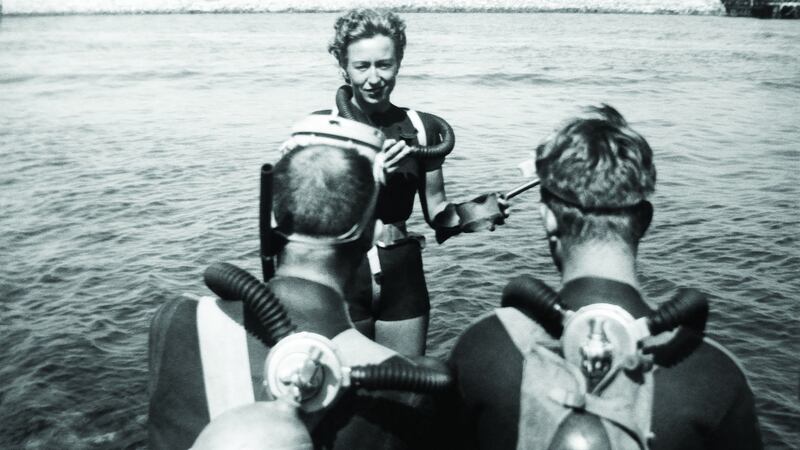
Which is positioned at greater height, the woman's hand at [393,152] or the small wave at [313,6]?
the small wave at [313,6]

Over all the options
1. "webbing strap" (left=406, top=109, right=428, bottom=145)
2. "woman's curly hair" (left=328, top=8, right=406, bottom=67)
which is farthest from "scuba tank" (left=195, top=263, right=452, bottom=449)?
"woman's curly hair" (left=328, top=8, right=406, bottom=67)

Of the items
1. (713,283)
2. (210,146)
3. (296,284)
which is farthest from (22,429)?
(210,146)

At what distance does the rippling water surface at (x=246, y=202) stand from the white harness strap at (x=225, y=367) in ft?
13.2

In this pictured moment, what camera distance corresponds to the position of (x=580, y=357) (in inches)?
78.8

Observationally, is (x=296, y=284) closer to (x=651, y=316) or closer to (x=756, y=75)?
(x=651, y=316)

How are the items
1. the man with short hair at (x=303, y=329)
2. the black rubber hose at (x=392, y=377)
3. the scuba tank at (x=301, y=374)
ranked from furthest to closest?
the man with short hair at (x=303, y=329)
the black rubber hose at (x=392, y=377)
the scuba tank at (x=301, y=374)

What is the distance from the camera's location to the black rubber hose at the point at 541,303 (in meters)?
2.02

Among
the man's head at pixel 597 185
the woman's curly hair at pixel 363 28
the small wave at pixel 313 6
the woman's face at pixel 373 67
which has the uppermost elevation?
the small wave at pixel 313 6

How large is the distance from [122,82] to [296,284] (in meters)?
25.7

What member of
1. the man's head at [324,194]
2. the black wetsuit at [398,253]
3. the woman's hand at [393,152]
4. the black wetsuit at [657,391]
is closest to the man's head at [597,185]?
the black wetsuit at [657,391]

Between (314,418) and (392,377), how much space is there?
0.77ft

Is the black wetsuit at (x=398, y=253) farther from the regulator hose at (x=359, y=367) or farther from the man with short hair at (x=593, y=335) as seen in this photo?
the regulator hose at (x=359, y=367)

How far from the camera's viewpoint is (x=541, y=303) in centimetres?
203

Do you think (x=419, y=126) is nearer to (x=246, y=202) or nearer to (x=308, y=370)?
(x=308, y=370)
